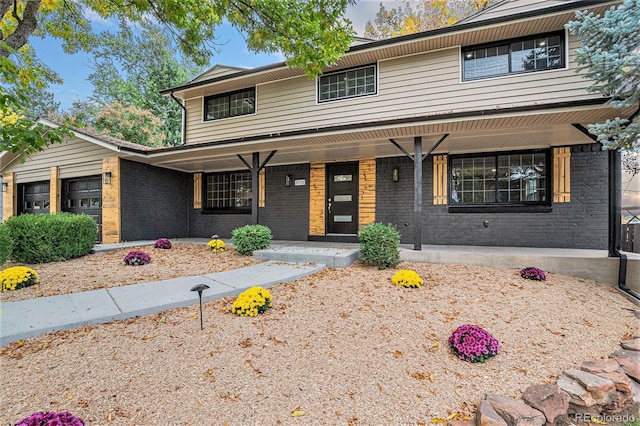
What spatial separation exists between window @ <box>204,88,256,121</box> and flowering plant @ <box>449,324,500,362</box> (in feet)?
26.9

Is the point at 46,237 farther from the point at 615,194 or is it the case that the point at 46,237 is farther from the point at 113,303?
the point at 615,194

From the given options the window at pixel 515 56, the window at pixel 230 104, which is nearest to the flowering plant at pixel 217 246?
the window at pixel 230 104

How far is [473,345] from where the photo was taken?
2.50 m

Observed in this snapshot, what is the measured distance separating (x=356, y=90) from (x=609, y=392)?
7.39 m

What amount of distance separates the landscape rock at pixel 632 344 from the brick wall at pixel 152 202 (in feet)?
34.6

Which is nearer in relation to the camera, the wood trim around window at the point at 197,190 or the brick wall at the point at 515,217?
the brick wall at the point at 515,217

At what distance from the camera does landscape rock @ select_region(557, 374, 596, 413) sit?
6.80 ft

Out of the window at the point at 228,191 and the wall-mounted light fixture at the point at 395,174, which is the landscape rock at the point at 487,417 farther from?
the window at the point at 228,191

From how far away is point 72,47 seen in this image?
7.35 m

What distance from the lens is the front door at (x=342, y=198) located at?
8172mm

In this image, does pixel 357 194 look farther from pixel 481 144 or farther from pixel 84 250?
pixel 84 250

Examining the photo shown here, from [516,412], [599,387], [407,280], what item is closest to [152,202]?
[407,280]

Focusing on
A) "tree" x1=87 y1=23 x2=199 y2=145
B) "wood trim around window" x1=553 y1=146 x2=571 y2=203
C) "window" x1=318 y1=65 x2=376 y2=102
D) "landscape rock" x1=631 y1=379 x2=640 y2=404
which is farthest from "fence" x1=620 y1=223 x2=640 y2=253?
"tree" x1=87 y1=23 x2=199 y2=145

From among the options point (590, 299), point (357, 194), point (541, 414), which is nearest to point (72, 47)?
point (357, 194)
